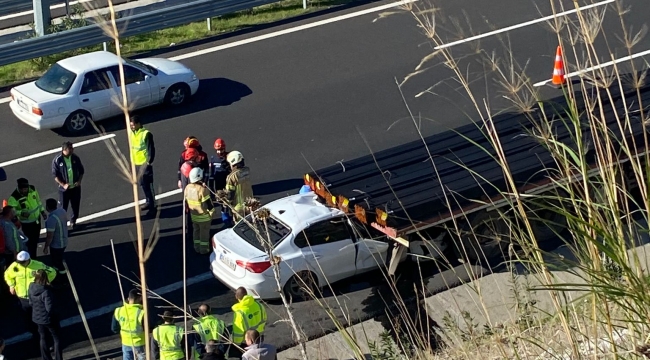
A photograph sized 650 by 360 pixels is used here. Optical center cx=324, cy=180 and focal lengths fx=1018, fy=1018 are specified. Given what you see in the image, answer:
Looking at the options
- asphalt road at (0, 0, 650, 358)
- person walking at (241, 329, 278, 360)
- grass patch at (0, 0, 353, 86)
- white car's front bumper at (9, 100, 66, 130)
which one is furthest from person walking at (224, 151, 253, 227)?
grass patch at (0, 0, 353, 86)

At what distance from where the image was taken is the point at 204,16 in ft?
67.2

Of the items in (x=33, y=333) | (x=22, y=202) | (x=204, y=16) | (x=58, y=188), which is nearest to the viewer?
(x=33, y=333)

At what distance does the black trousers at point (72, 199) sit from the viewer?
13961 millimetres

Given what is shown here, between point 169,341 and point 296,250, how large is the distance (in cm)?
283

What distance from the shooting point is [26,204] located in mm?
13055

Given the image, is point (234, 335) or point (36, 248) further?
point (36, 248)

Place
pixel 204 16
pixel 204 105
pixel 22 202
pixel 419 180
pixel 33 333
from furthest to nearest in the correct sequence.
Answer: pixel 204 16, pixel 204 105, pixel 22 202, pixel 419 180, pixel 33 333

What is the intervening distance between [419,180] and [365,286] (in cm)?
158

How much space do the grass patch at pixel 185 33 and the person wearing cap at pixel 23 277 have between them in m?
8.09

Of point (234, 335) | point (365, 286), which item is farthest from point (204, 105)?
point (234, 335)

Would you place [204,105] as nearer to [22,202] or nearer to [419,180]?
[22,202]

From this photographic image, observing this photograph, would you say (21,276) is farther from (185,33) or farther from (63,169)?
(185,33)

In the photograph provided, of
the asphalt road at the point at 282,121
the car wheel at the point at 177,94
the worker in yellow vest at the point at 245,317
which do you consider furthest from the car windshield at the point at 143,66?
the worker in yellow vest at the point at 245,317

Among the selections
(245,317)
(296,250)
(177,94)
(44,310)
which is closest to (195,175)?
(296,250)
